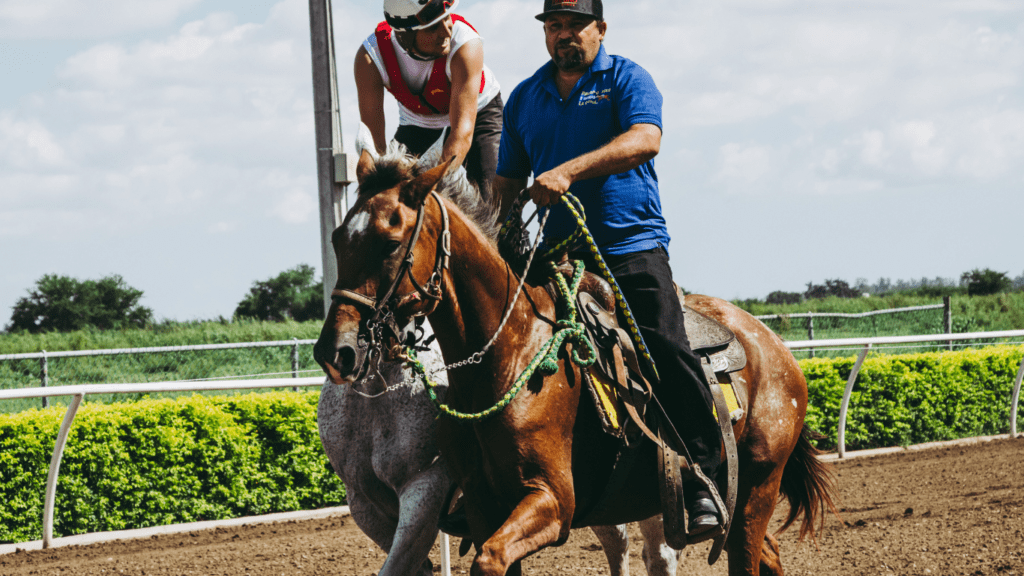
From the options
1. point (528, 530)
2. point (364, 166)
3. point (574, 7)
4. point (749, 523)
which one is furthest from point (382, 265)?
point (749, 523)

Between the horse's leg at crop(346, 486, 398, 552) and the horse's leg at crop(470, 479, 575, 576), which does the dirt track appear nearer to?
the horse's leg at crop(346, 486, 398, 552)

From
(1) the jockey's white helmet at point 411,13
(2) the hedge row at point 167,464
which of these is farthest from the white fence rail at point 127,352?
(1) the jockey's white helmet at point 411,13

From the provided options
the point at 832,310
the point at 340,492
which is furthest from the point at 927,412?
the point at 832,310

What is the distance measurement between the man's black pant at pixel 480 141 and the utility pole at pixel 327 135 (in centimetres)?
262

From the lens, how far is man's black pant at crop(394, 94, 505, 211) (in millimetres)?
4473

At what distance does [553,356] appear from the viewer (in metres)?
3.19

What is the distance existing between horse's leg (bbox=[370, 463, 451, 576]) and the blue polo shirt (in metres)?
0.97

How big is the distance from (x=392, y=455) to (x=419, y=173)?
1.21 m

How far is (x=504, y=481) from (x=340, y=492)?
18.2ft

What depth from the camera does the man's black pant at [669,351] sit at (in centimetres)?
355

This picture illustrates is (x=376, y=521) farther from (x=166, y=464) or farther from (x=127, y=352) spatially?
(x=127, y=352)

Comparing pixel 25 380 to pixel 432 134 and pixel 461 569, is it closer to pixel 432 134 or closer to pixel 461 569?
pixel 461 569

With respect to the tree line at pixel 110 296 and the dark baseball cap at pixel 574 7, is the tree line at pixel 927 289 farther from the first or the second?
the dark baseball cap at pixel 574 7

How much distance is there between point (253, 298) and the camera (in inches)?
1626
